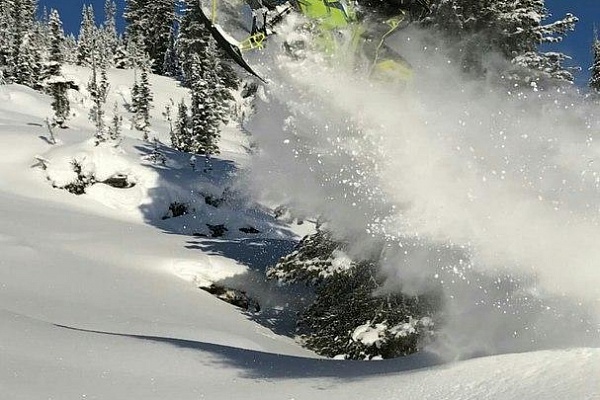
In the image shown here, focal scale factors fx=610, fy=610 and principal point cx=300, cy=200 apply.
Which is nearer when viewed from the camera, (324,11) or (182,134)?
(324,11)

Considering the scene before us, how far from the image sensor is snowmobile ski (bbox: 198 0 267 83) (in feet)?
26.2

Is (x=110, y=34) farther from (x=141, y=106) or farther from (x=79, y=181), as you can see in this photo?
(x=79, y=181)

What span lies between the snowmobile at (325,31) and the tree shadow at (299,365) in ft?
13.7

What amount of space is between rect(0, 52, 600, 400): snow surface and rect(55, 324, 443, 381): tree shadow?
2 cm

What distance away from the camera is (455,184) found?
6812 millimetres

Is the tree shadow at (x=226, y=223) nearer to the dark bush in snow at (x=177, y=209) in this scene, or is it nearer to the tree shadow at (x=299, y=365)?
the dark bush in snow at (x=177, y=209)

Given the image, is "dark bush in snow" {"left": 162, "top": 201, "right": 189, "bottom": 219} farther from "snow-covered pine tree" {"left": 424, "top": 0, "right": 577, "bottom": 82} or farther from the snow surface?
"snow-covered pine tree" {"left": 424, "top": 0, "right": 577, "bottom": 82}

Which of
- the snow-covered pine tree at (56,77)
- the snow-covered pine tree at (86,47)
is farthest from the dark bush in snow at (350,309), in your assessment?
the snow-covered pine tree at (86,47)

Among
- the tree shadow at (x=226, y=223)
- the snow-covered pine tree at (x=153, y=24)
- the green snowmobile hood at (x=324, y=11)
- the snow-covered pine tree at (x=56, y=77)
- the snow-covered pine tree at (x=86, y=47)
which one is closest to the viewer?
the green snowmobile hood at (x=324, y=11)

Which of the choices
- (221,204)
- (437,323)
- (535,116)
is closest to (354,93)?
(535,116)

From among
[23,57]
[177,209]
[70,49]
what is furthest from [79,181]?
[70,49]

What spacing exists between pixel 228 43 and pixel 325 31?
4.27ft

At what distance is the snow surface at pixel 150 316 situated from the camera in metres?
3.63

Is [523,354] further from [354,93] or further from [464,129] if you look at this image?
[354,93]
